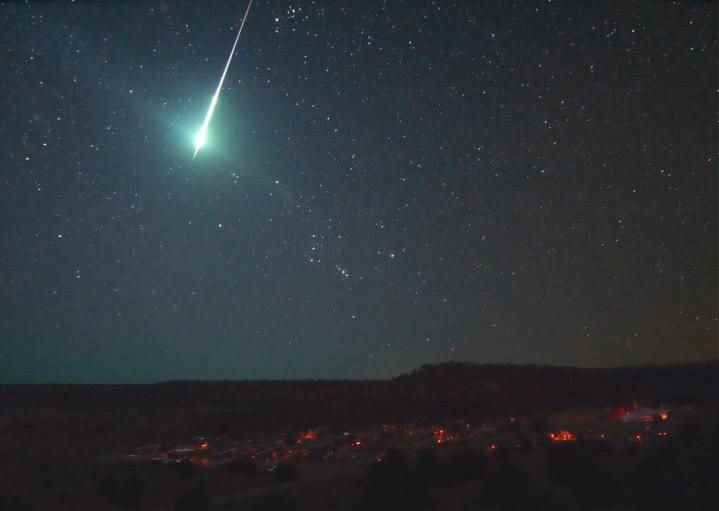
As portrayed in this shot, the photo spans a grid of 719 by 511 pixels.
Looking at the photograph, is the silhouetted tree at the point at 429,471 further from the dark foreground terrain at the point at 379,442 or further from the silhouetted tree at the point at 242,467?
the silhouetted tree at the point at 242,467

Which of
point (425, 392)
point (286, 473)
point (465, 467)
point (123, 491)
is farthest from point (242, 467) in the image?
point (425, 392)

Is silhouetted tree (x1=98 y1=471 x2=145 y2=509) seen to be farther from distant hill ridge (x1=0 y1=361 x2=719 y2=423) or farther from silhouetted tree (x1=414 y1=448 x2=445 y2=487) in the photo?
distant hill ridge (x1=0 y1=361 x2=719 y2=423)

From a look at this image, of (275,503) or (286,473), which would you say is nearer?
(275,503)

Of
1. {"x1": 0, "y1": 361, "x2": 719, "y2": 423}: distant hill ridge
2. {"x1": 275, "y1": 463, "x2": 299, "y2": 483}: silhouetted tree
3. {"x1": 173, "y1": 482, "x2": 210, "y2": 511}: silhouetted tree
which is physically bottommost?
{"x1": 173, "y1": 482, "x2": 210, "y2": 511}: silhouetted tree

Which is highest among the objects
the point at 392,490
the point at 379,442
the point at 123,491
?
the point at 379,442

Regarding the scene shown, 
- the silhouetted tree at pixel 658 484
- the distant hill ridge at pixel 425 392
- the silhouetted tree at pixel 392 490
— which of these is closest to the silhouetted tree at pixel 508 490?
the silhouetted tree at pixel 392 490

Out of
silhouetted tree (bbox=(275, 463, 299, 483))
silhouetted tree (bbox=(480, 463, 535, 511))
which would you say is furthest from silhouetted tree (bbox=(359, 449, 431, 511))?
silhouetted tree (bbox=(275, 463, 299, 483))

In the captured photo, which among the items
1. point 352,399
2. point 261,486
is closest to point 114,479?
point 261,486

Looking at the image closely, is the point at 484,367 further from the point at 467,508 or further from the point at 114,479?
the point at 467,508

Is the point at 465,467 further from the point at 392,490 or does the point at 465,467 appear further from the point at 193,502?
the point at 193,502
